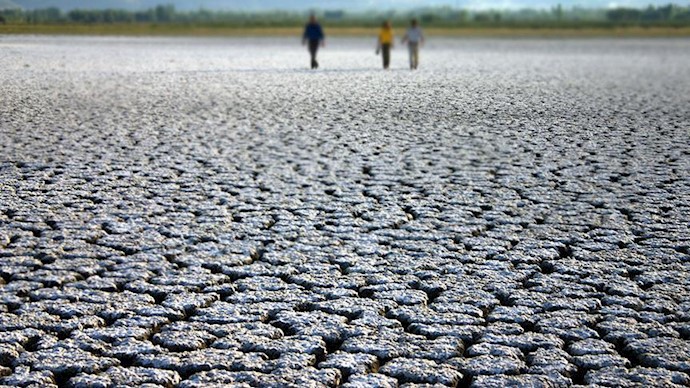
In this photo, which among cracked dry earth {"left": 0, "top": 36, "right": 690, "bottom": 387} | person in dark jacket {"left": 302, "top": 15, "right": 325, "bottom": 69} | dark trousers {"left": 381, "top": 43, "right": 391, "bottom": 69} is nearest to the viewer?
cracked dry earth {"left": 0, "top": 36, "right": 690, "bottom": 387}

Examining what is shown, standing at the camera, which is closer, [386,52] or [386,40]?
[386,40]

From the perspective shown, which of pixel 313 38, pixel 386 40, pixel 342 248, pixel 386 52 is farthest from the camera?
pixel 386 52

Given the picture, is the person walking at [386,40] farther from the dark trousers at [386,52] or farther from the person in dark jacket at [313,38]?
the person in dark jacket at [313,38]

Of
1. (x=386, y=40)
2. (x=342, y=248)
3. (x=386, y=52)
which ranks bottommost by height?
(x=342, y=248)

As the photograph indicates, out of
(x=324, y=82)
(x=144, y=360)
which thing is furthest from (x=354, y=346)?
(x=324, y=82)

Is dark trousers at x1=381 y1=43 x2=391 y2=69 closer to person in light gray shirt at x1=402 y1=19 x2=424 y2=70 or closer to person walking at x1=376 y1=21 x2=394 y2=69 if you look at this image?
person walking at x1=376 y1=21 x2=394 y2=69

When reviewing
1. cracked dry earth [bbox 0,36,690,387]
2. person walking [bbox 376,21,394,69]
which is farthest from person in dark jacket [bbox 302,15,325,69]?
cracked dry earth [bbox 0,36,690,387]

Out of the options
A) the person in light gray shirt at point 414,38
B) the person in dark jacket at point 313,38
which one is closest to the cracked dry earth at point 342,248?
the person in dark jacket at point 313,38

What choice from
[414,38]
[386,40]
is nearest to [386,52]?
[386,40]

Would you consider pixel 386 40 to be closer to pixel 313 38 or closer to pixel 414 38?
pixel 414 38
